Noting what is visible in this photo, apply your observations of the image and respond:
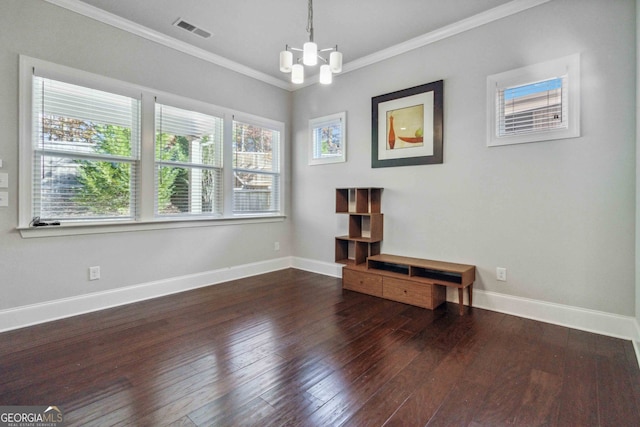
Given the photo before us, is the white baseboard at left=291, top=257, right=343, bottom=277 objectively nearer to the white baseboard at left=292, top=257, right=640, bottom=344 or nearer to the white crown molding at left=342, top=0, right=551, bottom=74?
the white baseboard at left=292, top=257, right=640, bottom=344

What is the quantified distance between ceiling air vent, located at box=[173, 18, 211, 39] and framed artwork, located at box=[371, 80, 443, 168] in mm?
2087

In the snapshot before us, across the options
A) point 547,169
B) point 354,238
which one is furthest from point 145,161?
point 547,169

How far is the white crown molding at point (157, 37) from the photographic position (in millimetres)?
2875

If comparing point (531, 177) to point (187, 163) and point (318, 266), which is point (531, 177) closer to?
point (318, 266)

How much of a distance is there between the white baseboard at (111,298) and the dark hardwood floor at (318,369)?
14cm

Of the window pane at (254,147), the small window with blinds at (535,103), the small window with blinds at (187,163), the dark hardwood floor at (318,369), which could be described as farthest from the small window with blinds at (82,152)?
the small window with blinds at (535,103)

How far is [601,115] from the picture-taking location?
252cm

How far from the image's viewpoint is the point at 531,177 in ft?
9.32

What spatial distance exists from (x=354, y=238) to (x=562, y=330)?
2.20 m

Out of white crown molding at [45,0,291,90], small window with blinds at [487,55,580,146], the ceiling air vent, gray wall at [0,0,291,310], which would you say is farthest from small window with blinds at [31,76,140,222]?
small window with blinds at [487,55,580,146]

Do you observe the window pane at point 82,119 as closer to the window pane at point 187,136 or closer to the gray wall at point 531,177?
the window pane at point 187,136

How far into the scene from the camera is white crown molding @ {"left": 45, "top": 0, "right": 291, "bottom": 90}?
9.43ft

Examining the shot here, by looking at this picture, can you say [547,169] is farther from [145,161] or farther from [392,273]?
[145,161]

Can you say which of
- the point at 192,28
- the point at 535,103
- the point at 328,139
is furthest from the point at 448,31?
the point at 192,28
